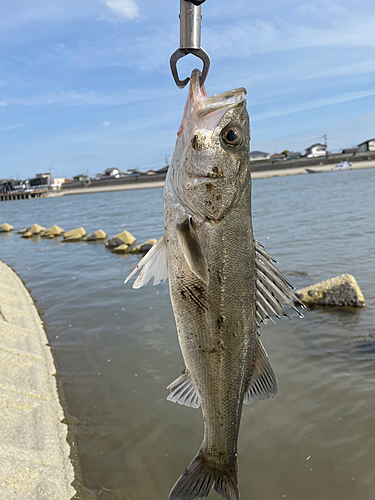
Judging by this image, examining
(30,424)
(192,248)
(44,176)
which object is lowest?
(30,424)

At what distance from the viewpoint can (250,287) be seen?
2.42 m

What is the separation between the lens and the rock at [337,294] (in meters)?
9.70

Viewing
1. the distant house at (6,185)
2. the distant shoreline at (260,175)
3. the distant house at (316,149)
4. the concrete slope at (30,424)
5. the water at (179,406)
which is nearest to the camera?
the concrete slope at (30,424)

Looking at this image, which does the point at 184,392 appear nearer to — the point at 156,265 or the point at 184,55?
the point at 156,265

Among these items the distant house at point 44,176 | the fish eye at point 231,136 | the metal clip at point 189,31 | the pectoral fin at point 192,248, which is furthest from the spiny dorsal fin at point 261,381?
the distant house at point 44,176

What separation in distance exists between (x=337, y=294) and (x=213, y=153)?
849cm

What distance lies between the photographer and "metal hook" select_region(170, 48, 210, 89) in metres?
2.14

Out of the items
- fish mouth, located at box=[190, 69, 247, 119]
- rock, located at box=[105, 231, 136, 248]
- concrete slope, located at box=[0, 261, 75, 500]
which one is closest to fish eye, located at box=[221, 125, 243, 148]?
fish mouth, located at box=[190, 69, 247, 119]

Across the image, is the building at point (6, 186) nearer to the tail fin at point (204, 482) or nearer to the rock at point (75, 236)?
the rock at point (75, 236)

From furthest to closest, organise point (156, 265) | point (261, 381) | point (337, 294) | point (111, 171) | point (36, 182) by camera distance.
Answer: point (111, 171) < point (36, 182) < point (337, 294) < point (261, 381) < point (156, 265)

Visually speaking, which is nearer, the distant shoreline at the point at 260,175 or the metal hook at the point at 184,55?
the metal hook at the point at 184,55

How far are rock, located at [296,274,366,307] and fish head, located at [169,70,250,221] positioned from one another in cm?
820

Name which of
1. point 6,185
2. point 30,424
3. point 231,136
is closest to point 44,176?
point 6,185

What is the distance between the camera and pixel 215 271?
2322 mm
